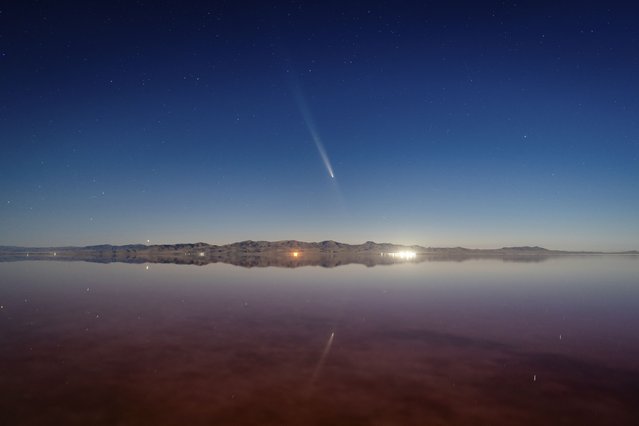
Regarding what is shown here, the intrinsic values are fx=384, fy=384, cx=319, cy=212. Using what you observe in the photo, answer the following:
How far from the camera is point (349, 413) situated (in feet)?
30.7

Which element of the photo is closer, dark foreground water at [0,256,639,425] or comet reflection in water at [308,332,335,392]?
dark foreground water at [0,256,639,425]

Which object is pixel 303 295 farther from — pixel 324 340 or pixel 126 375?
pixel 126 375

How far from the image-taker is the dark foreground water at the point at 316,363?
9.44 m

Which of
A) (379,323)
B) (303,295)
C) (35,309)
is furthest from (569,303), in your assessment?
(35,309)

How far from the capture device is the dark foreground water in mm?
9438

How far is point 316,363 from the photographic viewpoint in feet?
43.5

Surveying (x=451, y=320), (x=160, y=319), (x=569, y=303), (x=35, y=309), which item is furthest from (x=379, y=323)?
→ (x=35, y=309)

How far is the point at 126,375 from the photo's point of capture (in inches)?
465

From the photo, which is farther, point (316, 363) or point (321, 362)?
point (321, 362)

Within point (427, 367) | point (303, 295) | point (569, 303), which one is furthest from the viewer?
point (303, 295)

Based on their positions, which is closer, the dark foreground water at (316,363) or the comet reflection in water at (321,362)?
the dark foreground water at (316,363)

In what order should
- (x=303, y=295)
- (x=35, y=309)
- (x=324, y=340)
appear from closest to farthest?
1. (x=324, y=340)
2. (x=35, y=309)
3. (x=303, y=295)

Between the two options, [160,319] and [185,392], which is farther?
[160,319]

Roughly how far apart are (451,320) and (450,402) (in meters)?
11.6
